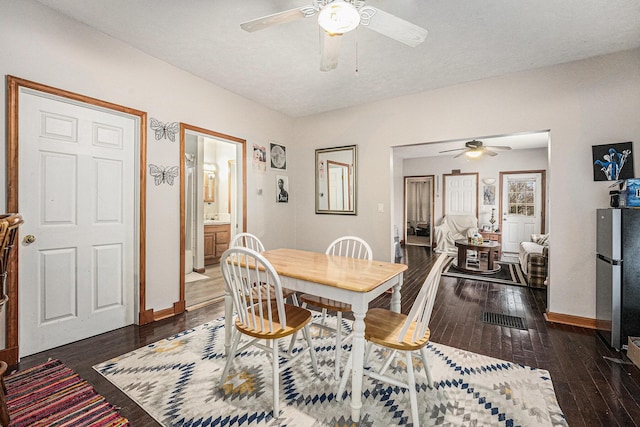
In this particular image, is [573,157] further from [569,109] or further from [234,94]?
[234,94]

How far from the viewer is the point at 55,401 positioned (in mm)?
1669

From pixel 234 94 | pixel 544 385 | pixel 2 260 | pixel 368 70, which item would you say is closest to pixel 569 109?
pixel 368 70

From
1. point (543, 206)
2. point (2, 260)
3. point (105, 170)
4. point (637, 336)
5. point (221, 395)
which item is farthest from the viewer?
point (543, 206)

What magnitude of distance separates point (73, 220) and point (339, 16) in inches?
103

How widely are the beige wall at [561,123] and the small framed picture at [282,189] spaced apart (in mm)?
1601

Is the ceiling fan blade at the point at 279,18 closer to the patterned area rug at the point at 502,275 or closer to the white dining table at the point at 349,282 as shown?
the white dining table at the point at 349,282

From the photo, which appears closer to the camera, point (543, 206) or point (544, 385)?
point (544, 385)

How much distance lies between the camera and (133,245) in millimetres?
2797

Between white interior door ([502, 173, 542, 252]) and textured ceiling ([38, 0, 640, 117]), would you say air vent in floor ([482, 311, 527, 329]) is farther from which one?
white interior door ([502, 173, 542, 252])

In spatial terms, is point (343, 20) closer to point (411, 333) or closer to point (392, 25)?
point (392, 25)

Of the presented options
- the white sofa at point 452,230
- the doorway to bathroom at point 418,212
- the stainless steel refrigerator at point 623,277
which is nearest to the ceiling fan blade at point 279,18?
the stainless steel refrigerator at point 623,277

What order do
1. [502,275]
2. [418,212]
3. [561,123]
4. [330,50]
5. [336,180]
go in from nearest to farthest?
[330,50] < [561,123] < [336,180] < [502,275] < [418,212]

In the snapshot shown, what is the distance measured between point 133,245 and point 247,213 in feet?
4.82

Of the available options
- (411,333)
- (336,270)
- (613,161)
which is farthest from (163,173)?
(613,161)
